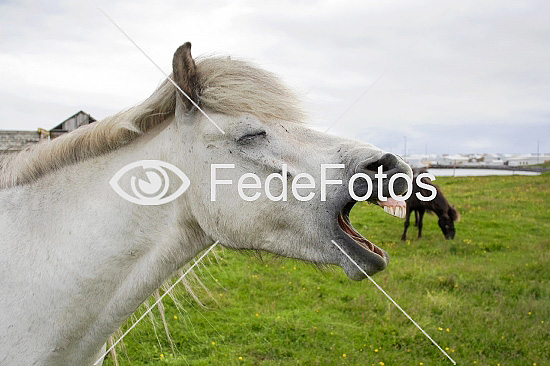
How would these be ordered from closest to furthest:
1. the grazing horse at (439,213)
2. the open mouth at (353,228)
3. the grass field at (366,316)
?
the open mouth at (353,228), the grass field at (366,316), the grazing horse at (439,213)

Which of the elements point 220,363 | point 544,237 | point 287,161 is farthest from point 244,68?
point 544,237

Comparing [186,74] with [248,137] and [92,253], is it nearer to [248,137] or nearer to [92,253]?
[248,137]

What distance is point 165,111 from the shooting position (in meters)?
2.13

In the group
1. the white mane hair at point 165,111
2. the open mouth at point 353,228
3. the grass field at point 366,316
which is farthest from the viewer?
the grass field at point 366,316

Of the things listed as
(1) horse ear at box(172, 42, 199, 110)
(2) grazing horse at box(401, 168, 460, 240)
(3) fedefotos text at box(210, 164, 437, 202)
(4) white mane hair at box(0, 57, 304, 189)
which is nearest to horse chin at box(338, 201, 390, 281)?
(3) fedefotos text at box(210, 164, 437, 202)

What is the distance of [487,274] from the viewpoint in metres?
8.66

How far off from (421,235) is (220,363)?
363 inches

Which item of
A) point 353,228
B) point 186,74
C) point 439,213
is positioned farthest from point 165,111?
point 439,213

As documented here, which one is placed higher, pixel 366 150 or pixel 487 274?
pixel 366 150

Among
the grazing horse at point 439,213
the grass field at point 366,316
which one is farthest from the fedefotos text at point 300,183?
the grazing horse at point 439,213

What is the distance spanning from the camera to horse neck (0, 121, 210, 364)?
1936mm

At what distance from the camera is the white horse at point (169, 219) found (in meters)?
1.90

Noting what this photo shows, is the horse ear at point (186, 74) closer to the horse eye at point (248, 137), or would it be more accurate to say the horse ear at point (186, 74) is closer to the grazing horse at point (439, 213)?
the horse eye at point (248, 137)

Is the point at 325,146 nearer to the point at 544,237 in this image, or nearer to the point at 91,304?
the point at 91,304
